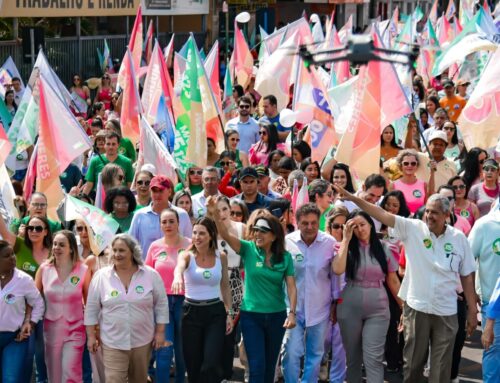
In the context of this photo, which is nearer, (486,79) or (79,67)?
(486,79)

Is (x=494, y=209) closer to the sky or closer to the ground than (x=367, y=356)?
closer to the sky

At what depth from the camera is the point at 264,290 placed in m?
8.30

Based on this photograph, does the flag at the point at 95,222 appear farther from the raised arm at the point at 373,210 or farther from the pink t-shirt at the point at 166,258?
the raised arm at the point at 373,210

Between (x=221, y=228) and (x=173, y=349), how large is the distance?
1.24m

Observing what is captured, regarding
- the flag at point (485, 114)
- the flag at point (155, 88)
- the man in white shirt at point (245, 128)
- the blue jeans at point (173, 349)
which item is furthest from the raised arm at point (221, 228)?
the flag at point (155, 88)

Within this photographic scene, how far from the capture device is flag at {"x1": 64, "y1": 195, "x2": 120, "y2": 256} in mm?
8867

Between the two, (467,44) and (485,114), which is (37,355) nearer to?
(485,114)

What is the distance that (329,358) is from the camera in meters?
9.99

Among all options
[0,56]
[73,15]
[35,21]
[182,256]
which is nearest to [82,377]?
[182,256]

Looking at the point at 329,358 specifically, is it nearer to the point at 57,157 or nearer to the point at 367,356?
the point at 367,356

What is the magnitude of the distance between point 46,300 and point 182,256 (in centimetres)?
102

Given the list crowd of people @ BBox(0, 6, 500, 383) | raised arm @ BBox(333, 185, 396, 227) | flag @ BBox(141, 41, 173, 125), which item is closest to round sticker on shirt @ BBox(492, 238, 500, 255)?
crowd of people @ BBox(0, 6, 500, 383)

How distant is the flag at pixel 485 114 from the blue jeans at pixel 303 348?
14.7 ft

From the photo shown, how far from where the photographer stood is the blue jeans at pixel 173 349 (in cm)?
866
